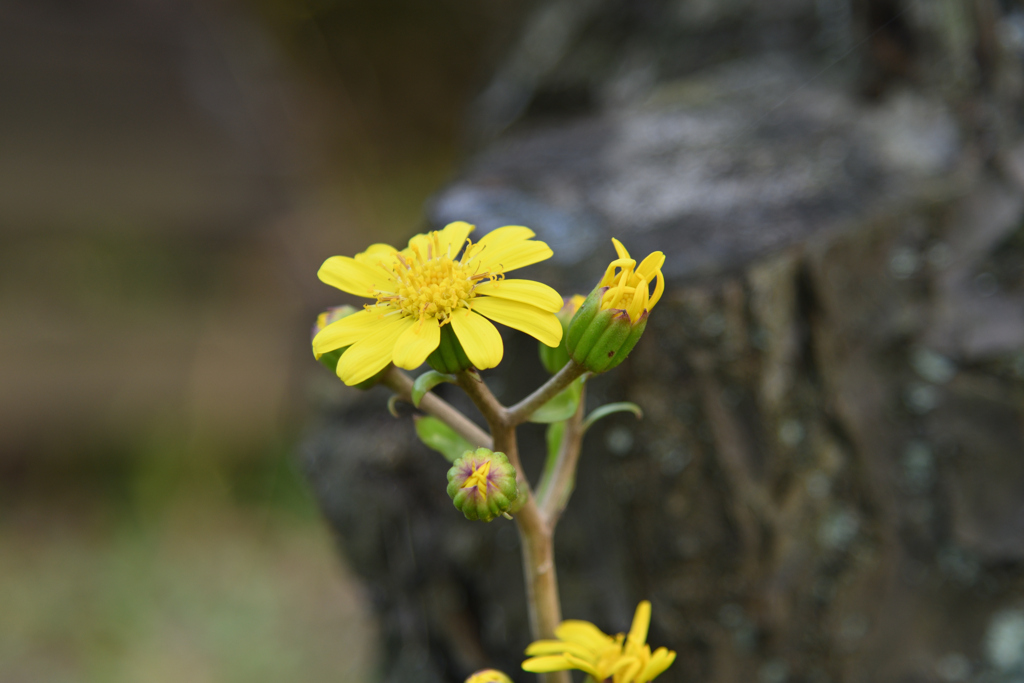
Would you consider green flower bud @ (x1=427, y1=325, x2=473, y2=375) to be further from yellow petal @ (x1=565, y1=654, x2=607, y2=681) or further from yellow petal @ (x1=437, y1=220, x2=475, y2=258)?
yellow petal @ (x1=565, y1=654, x2=607, y2=681)

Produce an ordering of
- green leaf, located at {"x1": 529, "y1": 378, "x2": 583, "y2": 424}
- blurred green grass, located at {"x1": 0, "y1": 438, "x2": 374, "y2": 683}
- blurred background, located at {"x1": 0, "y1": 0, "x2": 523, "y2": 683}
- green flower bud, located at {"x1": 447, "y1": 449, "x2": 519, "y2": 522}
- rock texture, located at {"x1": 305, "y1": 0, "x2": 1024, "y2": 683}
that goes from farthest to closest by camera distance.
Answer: blurred background, located at {"x1": 0, "y1": 0, "x2": 523, "y2": 683} < blurred green grass, located at {"x1": 0, "y1": 438, "x2": 374, "y2": 683} < rock texture, located at {"x1": 305, "y1": 0, "x2": 1024, "y2": 683} < green leaf, located at {"x1": 529, "y1": 378, "x2": 583, "y2": 424} < green flower bud, located at {"x1": 447, "y1": 449, "x2": 519, "y2": 522}

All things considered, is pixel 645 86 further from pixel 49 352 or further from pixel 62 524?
pixel 62 524

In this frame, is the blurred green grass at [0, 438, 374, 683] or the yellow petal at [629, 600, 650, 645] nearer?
the yellow petal at [629, 600, 650, 645]

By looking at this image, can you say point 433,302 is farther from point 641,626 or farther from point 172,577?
point 172,577

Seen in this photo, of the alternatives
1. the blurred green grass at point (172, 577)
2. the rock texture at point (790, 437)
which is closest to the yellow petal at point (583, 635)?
the rock texture at point (790, 437)

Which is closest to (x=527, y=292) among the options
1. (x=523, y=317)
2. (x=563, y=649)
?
(x=523, y=317)

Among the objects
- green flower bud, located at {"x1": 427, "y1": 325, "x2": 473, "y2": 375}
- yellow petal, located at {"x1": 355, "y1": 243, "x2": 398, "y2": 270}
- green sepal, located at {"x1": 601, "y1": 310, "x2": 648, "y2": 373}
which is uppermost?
yellow petal, located at {"x1": 355, "y1": 243, "x2": 398, "y2": 270}

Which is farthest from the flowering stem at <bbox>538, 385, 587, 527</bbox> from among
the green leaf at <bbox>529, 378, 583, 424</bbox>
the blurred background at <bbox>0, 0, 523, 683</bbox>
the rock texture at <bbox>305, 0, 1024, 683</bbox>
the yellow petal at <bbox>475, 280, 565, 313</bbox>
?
the blurred background at <bbox>0, 0, 523, 683</bbox>
